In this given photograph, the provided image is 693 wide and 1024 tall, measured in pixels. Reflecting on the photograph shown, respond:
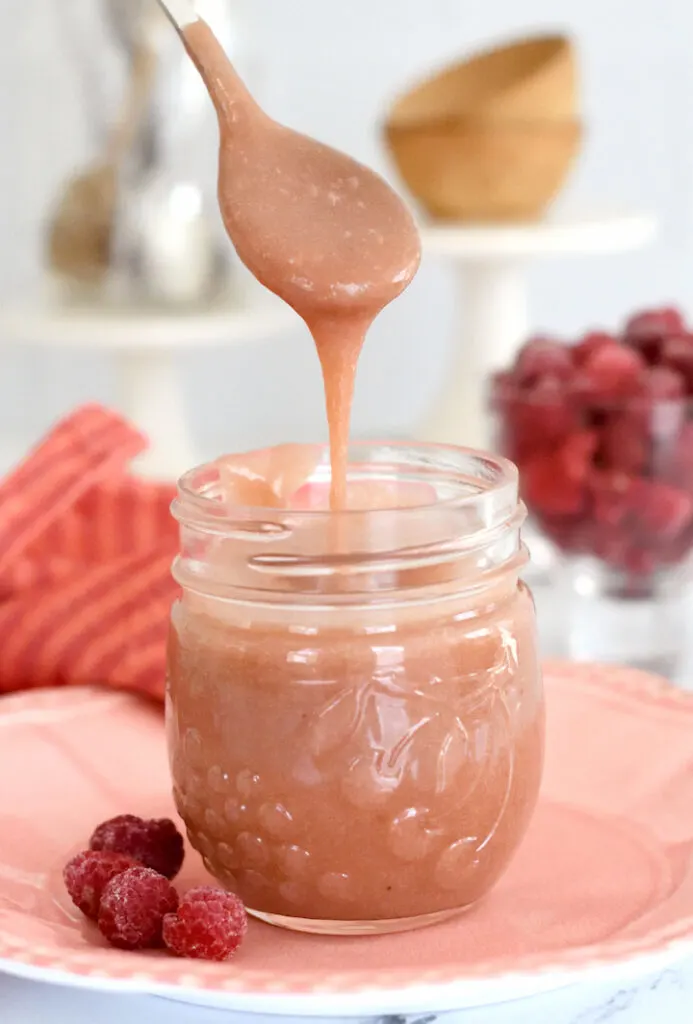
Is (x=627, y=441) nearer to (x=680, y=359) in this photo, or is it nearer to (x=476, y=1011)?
(x=680, y=359)

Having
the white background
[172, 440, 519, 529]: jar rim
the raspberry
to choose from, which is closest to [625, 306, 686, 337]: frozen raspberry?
the raspberry

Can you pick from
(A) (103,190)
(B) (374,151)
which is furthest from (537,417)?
(B) (374,151)

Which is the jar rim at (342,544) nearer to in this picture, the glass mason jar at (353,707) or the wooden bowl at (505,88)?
the glass mason jar at (353,707)

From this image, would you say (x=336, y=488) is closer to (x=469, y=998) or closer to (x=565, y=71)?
(x=469, y=998)

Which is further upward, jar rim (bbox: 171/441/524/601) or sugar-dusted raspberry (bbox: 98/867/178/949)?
jar rim (bbox: 171/441/524/601)

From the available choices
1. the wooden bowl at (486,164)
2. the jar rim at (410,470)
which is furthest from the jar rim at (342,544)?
the wooden bowl at (486,164)

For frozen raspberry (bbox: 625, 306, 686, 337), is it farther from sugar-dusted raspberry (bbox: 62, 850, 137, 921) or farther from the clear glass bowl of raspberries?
sugar-dusted raspberry (bbox: 62, 850, 137, 921)
